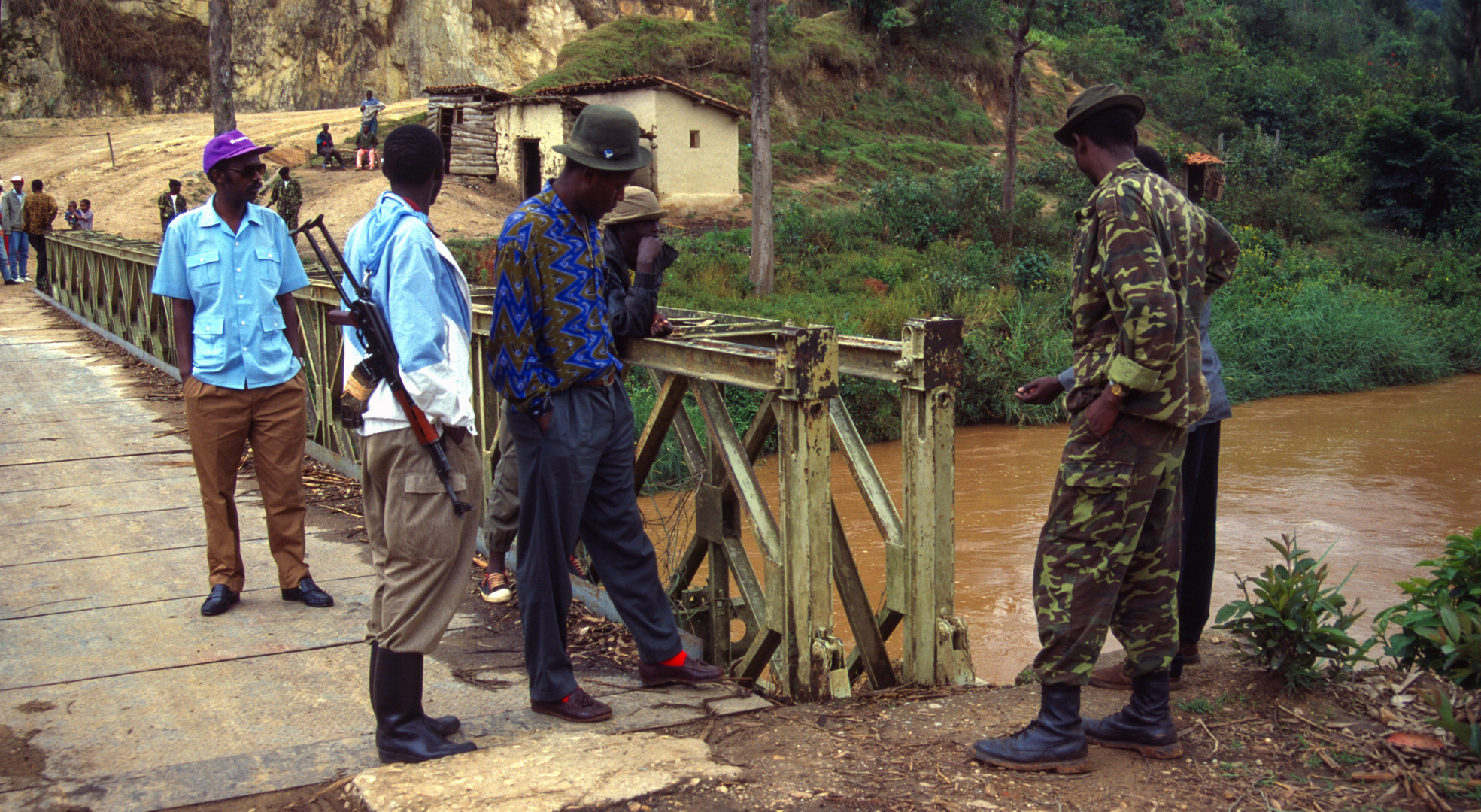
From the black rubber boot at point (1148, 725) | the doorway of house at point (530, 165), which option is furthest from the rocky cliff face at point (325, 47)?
the black rubber boot at point (1148, 725)

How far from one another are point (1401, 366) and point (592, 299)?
17487 mm

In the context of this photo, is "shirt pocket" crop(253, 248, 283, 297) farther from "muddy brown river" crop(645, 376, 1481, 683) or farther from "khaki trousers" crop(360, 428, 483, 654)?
"muddy brown river" crop(645, 376, 1481, 683)

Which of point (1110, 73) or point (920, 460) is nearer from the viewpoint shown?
point (920, 460)

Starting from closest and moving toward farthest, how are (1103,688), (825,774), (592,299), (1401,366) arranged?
(825,774) < (592,299) < (1103,688) < (1401,366)

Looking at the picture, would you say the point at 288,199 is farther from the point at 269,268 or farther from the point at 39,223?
the point at 269,268

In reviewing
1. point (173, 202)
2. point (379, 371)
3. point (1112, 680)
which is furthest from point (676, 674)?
point (173, 202)

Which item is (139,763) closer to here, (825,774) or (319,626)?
(319,626)

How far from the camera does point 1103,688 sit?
12.3ft

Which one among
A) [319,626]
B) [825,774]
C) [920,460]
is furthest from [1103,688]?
[319,626]

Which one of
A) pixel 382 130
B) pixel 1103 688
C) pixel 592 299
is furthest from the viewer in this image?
pixel 382 130

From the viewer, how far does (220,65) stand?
16859 millimetres

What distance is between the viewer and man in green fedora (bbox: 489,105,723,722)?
3127 mm

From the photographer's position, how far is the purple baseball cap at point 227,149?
3.94 m

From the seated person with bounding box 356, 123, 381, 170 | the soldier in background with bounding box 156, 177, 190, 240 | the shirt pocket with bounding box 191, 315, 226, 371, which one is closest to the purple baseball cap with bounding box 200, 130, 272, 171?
Answer: the shirt pocket with bounding box 191, 315, 226, 371
